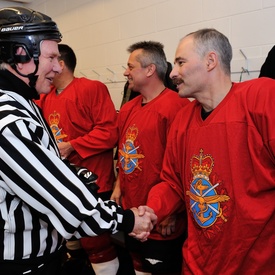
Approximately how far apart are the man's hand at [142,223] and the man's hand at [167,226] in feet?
1.30

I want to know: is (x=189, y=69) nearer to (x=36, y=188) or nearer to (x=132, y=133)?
(x=132, y=133)

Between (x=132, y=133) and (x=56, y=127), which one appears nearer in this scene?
(x=132, y=133)

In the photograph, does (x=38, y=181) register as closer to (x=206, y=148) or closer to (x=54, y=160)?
(x=54, y=160)

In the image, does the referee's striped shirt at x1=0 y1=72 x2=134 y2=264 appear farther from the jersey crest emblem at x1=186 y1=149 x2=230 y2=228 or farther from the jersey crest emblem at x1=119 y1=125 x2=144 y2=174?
the jersey crest emblem at x1=119 y1=125 x2=144 y2=174

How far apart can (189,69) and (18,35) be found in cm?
80

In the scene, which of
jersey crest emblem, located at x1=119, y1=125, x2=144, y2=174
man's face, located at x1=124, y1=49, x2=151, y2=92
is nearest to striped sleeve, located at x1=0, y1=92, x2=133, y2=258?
jersey crest emblem, located at x1=119, y1=125, x2=144, y2=174

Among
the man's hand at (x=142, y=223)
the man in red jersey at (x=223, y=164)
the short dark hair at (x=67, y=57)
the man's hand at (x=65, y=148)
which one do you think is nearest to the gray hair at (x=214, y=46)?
the man in red jersey at (x=223, y=164)

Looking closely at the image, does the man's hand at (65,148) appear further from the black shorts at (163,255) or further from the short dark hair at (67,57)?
the black shorts at (163,255)

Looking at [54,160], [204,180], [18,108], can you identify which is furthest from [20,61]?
[204,180]

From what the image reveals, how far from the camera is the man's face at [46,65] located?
4.55ft

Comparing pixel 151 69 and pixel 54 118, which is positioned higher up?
pixel 151 69

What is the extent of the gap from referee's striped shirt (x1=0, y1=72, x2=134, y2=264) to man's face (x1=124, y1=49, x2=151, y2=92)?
1.09 metres

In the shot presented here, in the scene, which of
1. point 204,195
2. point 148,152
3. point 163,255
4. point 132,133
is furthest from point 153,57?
point 163,255

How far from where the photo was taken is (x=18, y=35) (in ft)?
4.36
